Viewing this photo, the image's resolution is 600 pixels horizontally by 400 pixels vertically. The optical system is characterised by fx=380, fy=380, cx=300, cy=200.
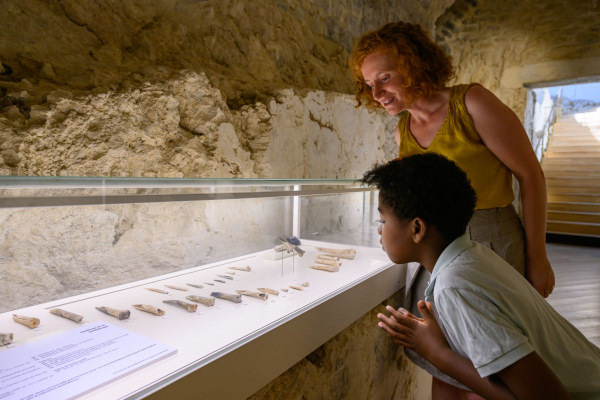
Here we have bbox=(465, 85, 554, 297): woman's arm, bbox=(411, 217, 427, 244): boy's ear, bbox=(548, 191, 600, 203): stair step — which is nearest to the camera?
bbox=(411, 217, 427, 244): boy's ear

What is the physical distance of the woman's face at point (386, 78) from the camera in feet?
5.34

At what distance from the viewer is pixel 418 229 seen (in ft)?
3.95

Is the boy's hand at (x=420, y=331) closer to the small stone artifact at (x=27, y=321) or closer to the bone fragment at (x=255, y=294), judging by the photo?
the bone fragment at (x=255, y=294)

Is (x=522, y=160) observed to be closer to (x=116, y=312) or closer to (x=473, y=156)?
(x=473, y=156)

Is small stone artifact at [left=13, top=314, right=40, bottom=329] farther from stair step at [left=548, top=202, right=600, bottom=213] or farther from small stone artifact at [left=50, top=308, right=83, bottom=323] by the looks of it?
stair step at [left=548, top=202, right=600, bottom=213]

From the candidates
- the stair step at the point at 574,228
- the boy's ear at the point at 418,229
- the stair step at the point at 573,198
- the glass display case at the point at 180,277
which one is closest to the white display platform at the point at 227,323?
the glass display case at the point at 180,277

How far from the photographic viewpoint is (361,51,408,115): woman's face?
64.1 inches

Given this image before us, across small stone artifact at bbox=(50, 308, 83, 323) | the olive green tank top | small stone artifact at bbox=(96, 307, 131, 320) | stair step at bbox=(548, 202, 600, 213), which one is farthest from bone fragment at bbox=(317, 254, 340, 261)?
stair step at bbox=(548, 202, 600, 213)

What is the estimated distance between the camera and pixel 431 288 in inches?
47.9

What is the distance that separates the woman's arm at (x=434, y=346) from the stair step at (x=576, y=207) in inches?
398

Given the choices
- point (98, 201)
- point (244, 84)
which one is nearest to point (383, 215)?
point (98, 201)

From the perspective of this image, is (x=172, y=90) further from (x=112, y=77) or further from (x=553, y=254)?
(x=553, y=254)

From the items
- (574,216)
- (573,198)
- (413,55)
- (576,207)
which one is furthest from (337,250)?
(573,198)

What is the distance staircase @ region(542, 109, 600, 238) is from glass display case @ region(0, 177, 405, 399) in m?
8.88
